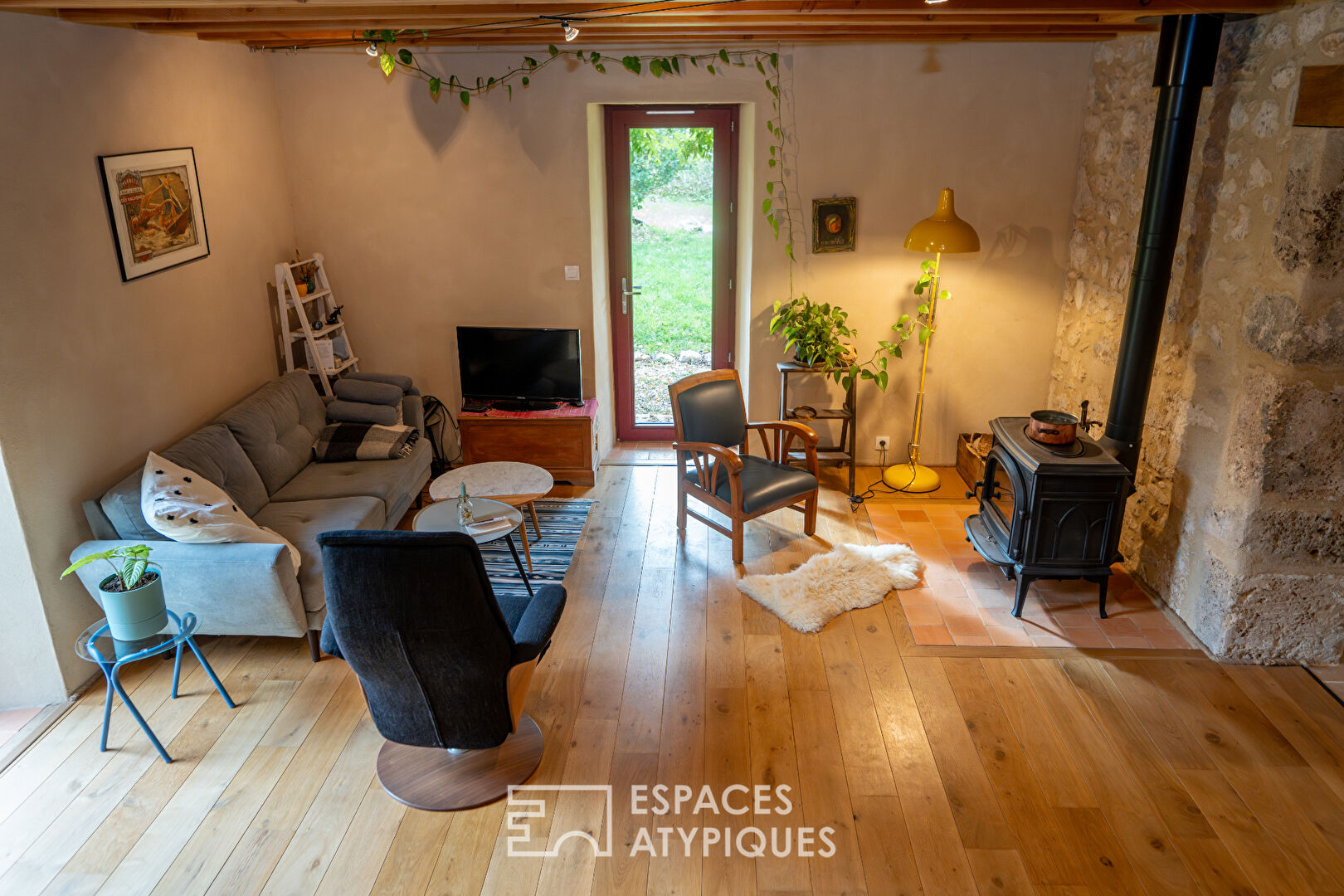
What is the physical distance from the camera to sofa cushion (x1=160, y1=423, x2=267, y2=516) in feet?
13.2

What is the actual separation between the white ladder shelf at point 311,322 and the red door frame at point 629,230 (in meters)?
1.79

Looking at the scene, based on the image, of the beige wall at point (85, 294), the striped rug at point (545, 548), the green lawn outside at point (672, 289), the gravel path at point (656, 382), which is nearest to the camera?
the beige wall at point (85, 294)

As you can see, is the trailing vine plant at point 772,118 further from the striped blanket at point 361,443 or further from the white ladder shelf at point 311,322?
the striped blanket at point 361,443

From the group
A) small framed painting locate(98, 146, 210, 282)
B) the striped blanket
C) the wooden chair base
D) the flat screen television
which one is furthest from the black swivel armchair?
the flat screen television

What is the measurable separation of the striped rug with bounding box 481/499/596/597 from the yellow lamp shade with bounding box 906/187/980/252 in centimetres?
246

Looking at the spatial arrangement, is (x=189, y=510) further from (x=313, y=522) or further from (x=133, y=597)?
(x=313, y=522)

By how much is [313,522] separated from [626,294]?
2.80 m

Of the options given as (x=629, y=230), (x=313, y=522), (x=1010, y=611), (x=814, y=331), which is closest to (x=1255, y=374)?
(x=1010, y=611)

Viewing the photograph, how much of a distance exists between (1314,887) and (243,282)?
544 centimetres

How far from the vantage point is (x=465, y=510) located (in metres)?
4.21

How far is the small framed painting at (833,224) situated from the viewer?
17.9 feet

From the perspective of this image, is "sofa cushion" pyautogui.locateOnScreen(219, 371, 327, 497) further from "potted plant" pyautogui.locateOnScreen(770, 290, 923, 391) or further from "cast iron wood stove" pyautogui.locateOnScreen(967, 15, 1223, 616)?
"cast iron wood stove" pyautogui.locateOnScreen(967, 15, 1223, 616)

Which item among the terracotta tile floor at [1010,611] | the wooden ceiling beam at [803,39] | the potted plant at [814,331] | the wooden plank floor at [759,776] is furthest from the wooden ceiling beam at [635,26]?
the wooden plank floor at [759,776]

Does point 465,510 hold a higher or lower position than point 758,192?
lower
